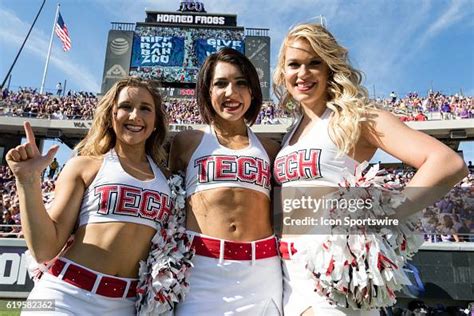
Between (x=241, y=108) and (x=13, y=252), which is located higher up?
(x=241, y=108)

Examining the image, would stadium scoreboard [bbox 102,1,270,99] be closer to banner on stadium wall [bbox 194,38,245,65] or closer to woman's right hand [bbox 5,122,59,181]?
banner on stadium wall [bbox 194,38,245,65]

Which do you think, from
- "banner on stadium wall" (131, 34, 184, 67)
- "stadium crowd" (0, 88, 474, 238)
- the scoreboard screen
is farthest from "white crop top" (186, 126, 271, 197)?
"banner on stadium wall" (131, 34, 184, 67)

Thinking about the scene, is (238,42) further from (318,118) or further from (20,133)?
(318,118)

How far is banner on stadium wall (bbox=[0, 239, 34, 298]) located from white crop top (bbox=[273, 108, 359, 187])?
7.66 meters

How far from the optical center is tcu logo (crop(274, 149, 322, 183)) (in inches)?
85.0

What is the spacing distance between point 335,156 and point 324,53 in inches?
24.6

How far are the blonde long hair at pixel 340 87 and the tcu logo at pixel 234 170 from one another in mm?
466

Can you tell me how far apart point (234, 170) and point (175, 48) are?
2433cm

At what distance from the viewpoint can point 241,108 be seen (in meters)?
2.52

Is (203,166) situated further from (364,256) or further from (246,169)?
(364,256)

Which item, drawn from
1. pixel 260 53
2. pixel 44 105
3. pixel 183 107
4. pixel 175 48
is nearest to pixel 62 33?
pixel 44 105

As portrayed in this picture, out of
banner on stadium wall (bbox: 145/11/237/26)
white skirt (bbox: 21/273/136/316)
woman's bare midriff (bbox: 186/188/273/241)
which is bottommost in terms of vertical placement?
white skirt (bbox: 21/273/136/316)

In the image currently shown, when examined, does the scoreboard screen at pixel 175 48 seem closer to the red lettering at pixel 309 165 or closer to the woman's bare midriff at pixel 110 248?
the woman's bare midriff at pixel 110 248

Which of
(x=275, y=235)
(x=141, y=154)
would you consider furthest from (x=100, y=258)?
(x=275, y=235)
